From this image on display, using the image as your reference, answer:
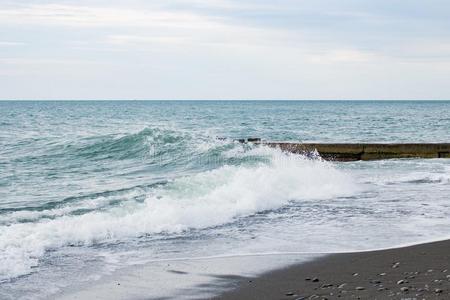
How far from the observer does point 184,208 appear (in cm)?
1156

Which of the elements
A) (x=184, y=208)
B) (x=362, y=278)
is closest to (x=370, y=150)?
(x=184, y=208)

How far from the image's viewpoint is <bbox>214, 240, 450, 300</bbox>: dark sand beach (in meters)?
6.24

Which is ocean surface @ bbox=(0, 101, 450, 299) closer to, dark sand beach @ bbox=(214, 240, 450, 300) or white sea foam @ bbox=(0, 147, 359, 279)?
white sea foam @ bbox=(0, 147, 359, 279)

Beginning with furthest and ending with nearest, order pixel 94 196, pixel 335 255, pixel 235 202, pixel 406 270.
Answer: pixel 94 196
pixel 235 202
pixel 335 255
pixel 406 270

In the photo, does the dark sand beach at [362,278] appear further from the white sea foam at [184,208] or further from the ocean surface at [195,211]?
the white sea foam at [184,208]

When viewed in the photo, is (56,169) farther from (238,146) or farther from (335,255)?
(335,255)

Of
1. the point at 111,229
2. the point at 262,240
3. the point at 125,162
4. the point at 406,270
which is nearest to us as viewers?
the point at 406,270

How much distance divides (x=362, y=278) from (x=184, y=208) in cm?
503

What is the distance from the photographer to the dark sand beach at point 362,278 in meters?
6.24

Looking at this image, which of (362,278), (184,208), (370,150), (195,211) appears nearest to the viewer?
(362,278)

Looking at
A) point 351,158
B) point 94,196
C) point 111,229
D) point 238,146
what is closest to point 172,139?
point 238,146

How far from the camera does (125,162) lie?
895 inches

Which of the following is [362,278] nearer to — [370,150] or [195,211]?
[195,211]

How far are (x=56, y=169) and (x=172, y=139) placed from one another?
7430 mm
